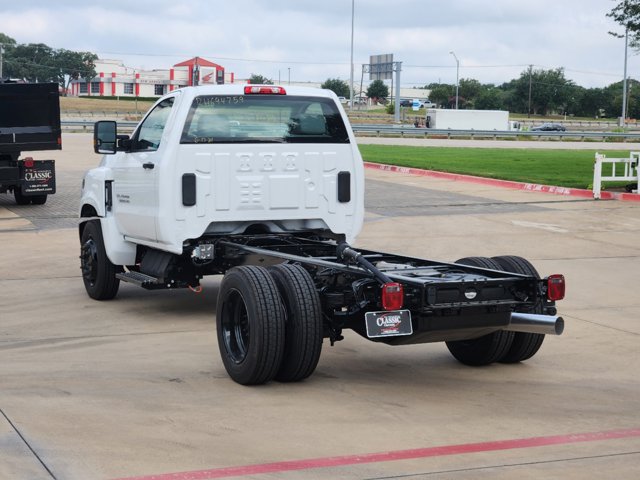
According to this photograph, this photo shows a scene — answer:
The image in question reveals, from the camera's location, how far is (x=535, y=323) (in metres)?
7.27

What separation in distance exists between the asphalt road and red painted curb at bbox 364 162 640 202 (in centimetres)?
1058

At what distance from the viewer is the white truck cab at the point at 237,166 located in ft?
31.6

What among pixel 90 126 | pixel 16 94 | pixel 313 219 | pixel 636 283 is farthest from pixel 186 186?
pixel 90 126

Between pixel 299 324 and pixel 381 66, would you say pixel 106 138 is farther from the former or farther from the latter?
pixel 381 66

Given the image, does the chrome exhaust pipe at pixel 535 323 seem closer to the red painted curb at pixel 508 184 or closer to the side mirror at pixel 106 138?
the side mirror at pixel 106 138

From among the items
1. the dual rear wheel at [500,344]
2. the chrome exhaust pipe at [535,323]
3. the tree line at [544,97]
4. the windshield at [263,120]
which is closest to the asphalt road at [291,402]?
the dual rear wheel at [500,344]

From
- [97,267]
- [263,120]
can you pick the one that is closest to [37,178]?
[97,267]

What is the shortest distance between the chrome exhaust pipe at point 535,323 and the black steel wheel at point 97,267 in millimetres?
4940

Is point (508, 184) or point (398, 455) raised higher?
point (508, 184)

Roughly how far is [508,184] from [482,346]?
18.4 m

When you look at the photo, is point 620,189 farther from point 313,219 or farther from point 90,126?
point 90,126

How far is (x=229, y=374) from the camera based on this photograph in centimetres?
768

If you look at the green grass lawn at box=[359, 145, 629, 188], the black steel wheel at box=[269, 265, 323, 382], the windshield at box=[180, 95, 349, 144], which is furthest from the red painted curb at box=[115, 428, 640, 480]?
the green grass lawn at box=[359, 145, 629, 188]

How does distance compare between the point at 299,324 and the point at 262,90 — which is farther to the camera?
the point at 262,90
